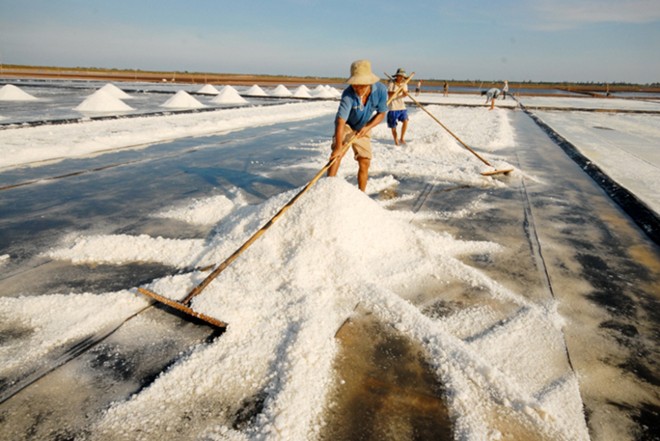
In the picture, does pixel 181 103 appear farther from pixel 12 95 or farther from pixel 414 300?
pixel 414 300

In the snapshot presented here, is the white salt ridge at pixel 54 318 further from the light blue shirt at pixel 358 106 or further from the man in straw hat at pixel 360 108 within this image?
the light blue shirt at pixel 358 106

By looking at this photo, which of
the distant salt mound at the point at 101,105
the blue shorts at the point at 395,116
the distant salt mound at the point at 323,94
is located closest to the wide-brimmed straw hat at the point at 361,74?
the blue shorts at the point at 395,116

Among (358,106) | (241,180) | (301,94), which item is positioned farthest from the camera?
(301,94)

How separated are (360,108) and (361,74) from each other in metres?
0.31

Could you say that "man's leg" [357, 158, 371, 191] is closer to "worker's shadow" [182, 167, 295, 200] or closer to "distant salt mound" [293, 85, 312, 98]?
"worker's shadow" [182, 167, 295, 200]

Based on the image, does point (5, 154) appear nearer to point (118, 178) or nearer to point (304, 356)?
point (118, 178)

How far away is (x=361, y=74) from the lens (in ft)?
9.78

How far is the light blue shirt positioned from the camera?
312 cm

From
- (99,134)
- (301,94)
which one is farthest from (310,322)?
(301,94)

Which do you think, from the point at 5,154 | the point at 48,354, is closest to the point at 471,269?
the point at 48,354

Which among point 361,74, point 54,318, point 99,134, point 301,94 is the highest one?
point 301,94

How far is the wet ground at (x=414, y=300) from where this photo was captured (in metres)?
1.36

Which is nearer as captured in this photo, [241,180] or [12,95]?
[241,180]

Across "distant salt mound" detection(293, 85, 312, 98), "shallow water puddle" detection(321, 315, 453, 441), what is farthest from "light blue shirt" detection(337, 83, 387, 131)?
"distant salt mound" detection(293, 85, 312, 98)
